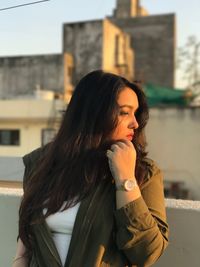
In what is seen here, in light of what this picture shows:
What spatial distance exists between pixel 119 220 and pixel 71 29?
2309 centimetres

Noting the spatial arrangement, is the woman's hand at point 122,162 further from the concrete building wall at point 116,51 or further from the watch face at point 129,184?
the concrete building wall at point 116,51

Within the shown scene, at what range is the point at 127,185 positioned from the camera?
1394 mm

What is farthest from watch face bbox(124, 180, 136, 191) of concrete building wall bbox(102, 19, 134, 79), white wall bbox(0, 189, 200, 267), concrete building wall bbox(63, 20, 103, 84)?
concrete building wall bbox(63, 20, 103, 84)

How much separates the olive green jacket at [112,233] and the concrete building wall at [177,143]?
544 inches

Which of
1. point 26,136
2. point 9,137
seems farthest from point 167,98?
point 9,137

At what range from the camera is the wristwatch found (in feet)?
4.56

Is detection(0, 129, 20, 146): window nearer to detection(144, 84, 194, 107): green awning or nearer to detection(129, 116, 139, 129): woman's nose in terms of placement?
detection(144, 84, 194, 107): green awning

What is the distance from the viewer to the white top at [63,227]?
1.46 meters

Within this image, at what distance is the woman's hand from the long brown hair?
2.3 inches

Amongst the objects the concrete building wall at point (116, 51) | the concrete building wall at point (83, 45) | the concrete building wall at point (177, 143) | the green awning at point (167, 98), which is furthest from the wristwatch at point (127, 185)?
the concrete building wall at point (83, 45)

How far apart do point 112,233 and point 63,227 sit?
162 millimetres

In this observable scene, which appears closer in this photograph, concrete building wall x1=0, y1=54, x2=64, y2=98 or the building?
the building

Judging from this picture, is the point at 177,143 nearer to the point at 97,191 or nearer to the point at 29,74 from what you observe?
the point at 29,74

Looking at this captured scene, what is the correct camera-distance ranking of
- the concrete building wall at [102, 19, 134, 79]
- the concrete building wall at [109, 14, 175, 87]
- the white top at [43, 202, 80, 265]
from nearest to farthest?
the white top at [43, 202, 80, 265]
the concrete building wall at [102, 19, 134, 79]
the concrete building wall at [109, 14, 175, 87]
